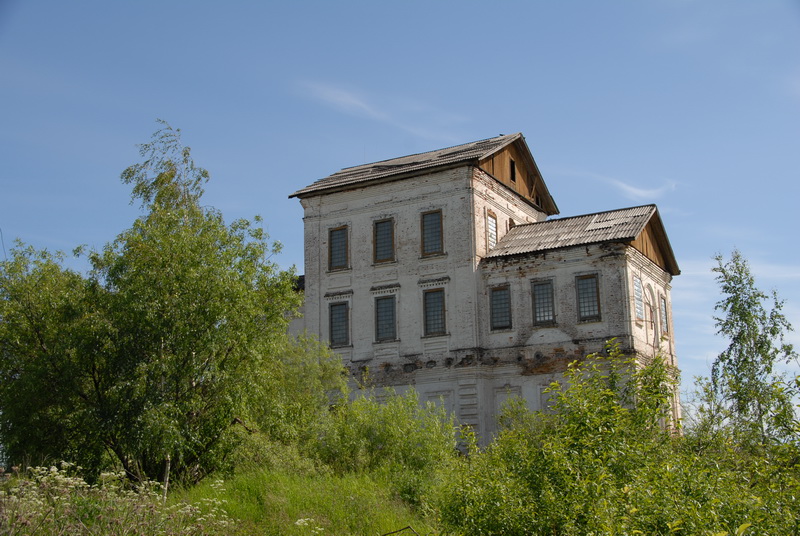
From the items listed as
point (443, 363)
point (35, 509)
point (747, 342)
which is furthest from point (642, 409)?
point (747, 342)

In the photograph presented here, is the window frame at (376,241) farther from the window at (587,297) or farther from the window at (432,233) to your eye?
the window at (587,297)

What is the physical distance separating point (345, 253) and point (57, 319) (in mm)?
13828

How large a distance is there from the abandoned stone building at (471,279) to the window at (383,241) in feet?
0.16

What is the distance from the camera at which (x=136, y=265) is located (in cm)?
1992

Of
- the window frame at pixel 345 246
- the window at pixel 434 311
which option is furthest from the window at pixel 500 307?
the window frame at pixel 345 246

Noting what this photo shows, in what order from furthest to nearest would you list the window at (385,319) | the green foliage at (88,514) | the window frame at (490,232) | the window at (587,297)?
the window frame at (490,232) → the window at (385,319) → the window at (587,297) → the green foliage at (88,514)

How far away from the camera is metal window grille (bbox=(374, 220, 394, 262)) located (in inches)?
1276

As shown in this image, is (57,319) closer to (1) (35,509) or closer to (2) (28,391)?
(2) (28,391)

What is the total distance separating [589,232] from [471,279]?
14.4 ft

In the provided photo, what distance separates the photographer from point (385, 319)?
31844mm

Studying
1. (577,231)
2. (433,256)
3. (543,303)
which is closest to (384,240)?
(433,256)

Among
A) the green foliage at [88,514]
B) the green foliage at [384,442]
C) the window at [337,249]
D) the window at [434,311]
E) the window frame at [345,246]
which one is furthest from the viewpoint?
the window at [337,249]

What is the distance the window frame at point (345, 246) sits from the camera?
3303cm

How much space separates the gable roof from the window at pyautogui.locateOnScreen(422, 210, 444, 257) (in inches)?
76.5
